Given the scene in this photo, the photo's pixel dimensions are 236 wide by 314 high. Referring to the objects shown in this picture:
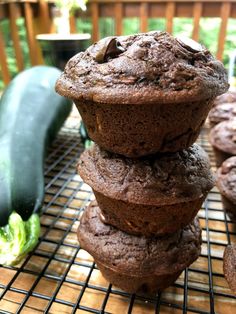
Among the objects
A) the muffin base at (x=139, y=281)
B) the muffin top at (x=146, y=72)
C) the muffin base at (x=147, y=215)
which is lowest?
the muffin base at (x=139, y=281)

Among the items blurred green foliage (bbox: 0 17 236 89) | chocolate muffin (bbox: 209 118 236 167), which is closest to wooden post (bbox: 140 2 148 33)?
blurred green foliage (bbox: 0 17 236 89)

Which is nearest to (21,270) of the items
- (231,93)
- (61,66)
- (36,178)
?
(36,178)

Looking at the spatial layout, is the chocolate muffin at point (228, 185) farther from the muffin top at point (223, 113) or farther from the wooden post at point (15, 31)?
the wooden post at point (15, 31)

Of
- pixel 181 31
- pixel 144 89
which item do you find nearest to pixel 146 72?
pixel 144 89

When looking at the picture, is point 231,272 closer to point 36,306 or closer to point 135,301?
point 135,301

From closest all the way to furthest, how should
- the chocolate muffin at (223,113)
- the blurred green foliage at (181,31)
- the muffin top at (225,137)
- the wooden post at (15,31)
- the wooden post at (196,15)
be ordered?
the muffin top at (225,137), the chocolate muffin at (223,113), the wooden post at (15,31), the wooden post at (196,15), the blurred green foliage at (181,31)

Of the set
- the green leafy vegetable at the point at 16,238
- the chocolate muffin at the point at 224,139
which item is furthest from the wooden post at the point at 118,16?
the green leafy vegetable at the point at 16,238

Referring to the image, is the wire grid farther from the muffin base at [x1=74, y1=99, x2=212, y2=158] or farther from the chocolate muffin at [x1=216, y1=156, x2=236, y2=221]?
the muffin base at [x1=74, y1=99, x2=212, y2=158]

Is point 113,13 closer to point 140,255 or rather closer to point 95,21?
point 95,21
